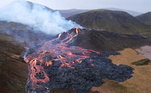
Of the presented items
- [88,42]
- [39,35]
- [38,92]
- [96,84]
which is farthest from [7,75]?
[39,35]

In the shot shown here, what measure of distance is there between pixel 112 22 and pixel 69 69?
311ft

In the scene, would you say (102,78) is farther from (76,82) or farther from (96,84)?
(76,82)

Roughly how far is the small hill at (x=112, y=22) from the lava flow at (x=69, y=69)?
245ft

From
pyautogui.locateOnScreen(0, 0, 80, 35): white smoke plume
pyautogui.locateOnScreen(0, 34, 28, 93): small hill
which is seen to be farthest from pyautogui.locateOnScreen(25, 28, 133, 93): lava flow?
pyautogui.locateOnScreen(0, 0, 80, 35): white smoke plume

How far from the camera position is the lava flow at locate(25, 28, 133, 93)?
29288mm

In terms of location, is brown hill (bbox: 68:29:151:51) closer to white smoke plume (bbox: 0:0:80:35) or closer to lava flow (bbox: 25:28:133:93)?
lava flow (bbox: 25:28:133:93)

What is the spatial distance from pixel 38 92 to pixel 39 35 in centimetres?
4126

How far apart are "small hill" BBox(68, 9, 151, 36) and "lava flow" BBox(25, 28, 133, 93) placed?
245 ft

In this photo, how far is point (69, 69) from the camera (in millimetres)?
33781

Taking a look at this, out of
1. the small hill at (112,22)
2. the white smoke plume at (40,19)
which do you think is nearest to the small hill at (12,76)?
the white smoke plume at (40,19)

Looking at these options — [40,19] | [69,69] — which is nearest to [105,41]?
[69,69]

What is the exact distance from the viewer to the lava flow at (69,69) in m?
29.3

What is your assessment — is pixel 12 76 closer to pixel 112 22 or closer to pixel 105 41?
pixel 105 41

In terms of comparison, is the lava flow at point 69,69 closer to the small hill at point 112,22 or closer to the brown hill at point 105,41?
the brown hill at point 105,41
